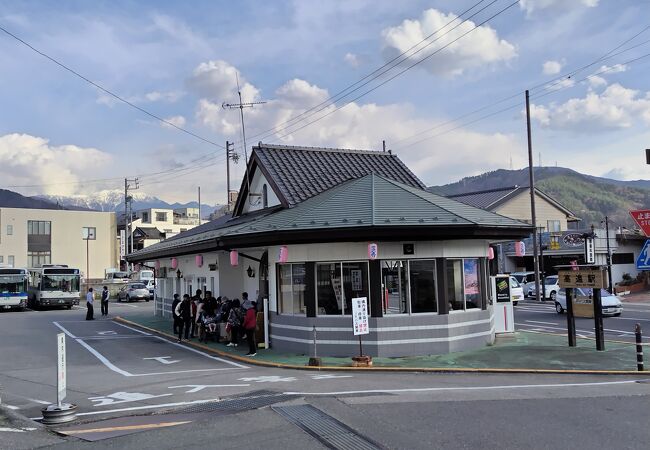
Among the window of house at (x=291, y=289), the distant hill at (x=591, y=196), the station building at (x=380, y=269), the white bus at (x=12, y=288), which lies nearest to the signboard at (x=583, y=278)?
the station building at (x=380, y=269)

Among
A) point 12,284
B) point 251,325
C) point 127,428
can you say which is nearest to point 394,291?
point 251,325

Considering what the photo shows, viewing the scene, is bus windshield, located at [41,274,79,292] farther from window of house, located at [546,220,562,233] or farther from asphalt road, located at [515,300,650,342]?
window of house, located at [546,220,562,233]

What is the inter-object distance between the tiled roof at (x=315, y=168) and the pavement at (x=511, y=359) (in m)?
5.83

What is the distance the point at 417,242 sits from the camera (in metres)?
15.3

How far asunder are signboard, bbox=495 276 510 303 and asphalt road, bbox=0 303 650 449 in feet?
24.7

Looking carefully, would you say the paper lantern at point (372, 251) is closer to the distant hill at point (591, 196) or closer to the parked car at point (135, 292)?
the parked car at point (135, 292)

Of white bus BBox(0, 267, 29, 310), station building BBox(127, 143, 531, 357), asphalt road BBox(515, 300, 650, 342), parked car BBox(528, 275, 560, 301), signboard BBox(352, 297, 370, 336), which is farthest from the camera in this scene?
white bus BBox(0, 267, 29, 310)

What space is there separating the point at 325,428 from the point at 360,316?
6.27m

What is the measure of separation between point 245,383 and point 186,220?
10061cm

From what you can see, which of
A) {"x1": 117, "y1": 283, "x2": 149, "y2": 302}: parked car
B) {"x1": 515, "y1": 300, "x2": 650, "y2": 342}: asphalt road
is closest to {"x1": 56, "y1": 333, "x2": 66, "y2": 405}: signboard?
{"x1": 515, "y1": 300, "x2": 650, "y2": 342}: asphalt road

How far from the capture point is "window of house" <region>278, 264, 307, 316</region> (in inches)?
624

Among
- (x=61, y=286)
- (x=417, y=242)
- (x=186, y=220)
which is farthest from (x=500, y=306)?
(x=186, y=220)

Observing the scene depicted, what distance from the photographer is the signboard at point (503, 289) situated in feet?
65.1

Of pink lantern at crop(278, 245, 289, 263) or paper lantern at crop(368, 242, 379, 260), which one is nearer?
paper lantern at crop(368, 242, 379, 260)
